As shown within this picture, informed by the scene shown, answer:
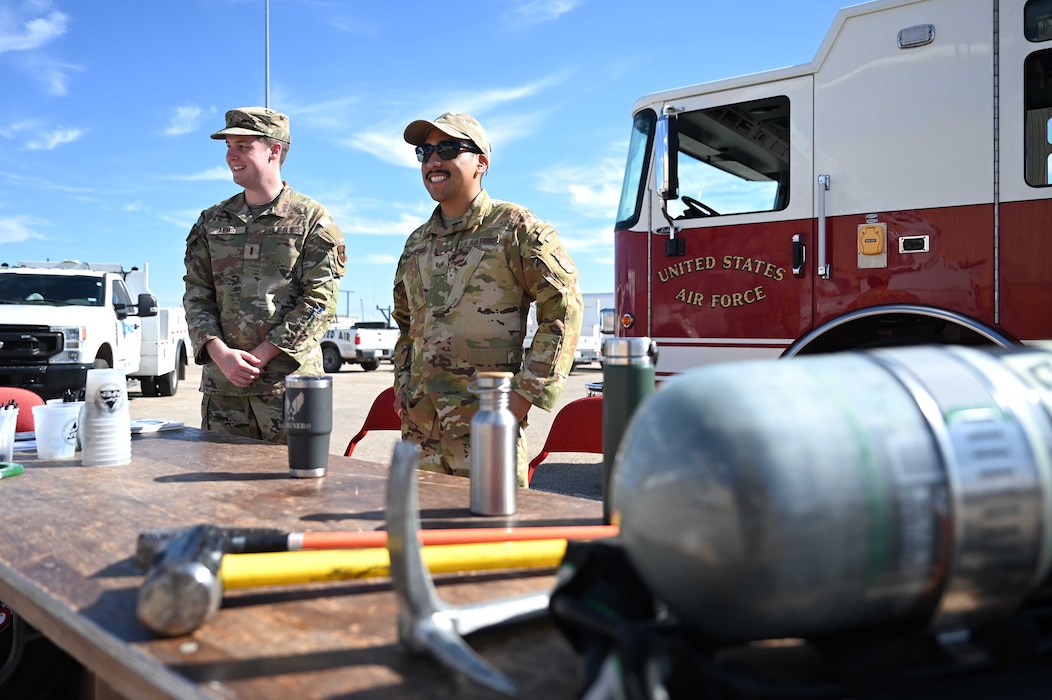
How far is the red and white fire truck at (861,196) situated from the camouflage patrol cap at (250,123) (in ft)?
6.63

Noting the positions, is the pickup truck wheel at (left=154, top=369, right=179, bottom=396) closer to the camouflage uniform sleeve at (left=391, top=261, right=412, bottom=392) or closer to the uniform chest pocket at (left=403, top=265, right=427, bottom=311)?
the camouflage uniform sleeve at (left=391, top=261, right=412, bottom=392)

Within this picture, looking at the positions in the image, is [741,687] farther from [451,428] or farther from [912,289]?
[912,289]

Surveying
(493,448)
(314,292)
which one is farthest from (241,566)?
(314,292)

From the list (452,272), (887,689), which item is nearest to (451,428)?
(452,272)

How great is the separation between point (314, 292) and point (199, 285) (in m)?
0.55

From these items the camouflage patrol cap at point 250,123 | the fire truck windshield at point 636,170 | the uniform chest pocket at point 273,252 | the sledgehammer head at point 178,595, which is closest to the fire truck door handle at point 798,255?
the fire truck windshield at point 636,170

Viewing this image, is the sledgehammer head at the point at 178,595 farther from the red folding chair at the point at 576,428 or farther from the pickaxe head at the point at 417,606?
the red folding chair at the point at 576,428

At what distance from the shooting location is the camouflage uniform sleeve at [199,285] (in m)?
3.06

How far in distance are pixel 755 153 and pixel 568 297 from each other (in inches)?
90.8

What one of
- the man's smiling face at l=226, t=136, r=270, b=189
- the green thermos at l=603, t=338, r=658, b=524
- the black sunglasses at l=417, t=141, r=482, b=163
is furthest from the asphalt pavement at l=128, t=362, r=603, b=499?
the green thermos at l=603, t=338, r=658, b=524

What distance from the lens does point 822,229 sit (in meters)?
3.79

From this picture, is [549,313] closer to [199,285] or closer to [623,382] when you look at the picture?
[623,382]

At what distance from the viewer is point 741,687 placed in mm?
548

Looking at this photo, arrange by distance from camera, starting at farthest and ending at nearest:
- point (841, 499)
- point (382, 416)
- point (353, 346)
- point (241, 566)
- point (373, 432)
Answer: point (353, 346) < point (373, 432) < point (382, 416) < point (241, 566) < point (841, 499)
